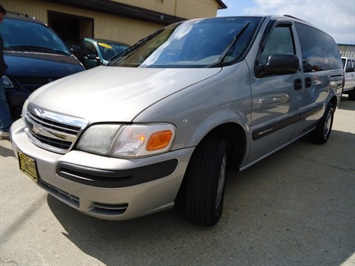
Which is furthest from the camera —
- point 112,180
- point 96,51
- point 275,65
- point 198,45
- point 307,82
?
point 96,51

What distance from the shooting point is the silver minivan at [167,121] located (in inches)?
66.3

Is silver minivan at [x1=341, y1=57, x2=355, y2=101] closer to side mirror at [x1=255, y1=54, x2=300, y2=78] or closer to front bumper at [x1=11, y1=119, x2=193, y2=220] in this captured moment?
side mirror at [x1=255, y1=54, x2=300, y2=78]

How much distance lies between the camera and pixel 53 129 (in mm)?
1865

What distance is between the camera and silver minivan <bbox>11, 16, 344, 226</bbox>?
1685mm

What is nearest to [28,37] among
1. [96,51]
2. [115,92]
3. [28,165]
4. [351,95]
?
[96,51]

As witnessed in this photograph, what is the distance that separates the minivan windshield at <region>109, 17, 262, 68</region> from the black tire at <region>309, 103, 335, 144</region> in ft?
7.63

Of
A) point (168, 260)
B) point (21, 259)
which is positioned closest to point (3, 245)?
point (21, 259)

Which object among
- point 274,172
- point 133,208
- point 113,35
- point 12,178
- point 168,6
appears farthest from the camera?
point 168,6

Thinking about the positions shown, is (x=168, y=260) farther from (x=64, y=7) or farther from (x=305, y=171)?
(x=64, y=7)

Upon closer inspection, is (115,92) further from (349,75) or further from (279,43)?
(349,75)

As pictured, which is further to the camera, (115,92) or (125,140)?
(115,92)

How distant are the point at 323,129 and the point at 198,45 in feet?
9.23

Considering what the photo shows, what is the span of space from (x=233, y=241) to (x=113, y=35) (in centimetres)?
1205

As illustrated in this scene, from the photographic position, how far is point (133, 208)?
5.77ft
